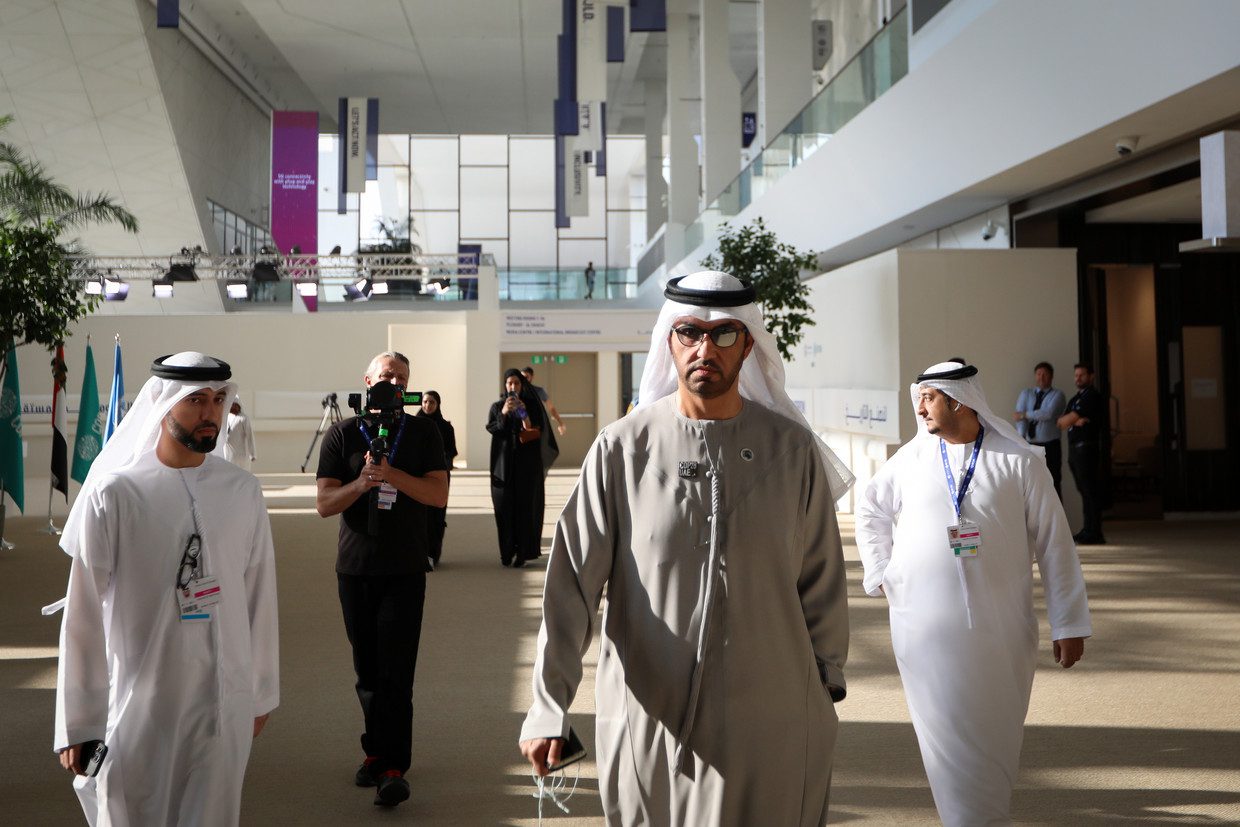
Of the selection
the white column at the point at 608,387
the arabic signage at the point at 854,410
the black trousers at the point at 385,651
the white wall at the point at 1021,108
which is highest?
the white wall at the point at 1021,108

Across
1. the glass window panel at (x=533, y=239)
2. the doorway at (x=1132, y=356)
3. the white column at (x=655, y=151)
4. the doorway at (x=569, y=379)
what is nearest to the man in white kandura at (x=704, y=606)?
the doorway at (x=1132, y=356)

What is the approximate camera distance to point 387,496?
418 cm

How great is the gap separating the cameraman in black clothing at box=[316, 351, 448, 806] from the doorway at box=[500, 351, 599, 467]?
18.7 metres

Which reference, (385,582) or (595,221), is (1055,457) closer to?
(385,582)

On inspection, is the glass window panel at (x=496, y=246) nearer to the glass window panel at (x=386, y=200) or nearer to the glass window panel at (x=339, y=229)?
the glass window panel at (x=386, y=200)

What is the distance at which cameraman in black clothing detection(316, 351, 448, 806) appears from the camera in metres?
4.14

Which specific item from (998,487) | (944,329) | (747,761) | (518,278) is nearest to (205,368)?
(747,761)

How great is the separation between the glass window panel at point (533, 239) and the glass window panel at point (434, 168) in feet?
6.72

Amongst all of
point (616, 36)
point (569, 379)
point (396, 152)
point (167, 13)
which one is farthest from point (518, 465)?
point (396, 152)

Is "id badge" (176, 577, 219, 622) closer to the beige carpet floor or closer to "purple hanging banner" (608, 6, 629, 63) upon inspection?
the beige carpet floor

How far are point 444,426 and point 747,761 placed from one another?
8.87 metres

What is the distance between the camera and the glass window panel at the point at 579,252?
126 ft

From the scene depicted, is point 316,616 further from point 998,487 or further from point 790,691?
point 790,691

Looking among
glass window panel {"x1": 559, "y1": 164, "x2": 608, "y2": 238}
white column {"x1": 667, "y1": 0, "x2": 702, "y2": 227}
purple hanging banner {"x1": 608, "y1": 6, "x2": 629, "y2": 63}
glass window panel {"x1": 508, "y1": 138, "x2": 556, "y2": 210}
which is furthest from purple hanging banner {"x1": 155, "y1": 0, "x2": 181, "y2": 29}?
glass window panel {"x1": 559, "y1": 164, "x2": 608, "y2": 238}
